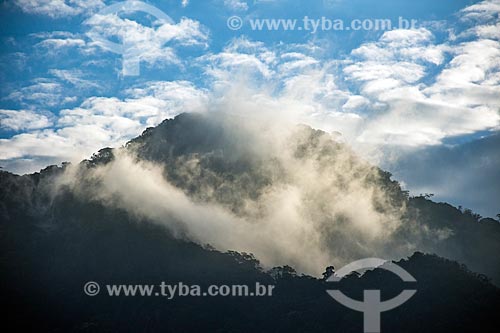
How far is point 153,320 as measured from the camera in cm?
19612

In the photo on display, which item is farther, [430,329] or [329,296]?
[329,296]

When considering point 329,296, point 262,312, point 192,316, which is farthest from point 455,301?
point 192,316

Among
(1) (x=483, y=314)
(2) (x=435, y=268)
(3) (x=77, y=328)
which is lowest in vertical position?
(3) (x=77, y=328)

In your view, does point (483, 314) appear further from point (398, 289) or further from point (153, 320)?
point (153, 320)

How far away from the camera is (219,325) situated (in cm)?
19162

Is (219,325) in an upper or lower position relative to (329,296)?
lower

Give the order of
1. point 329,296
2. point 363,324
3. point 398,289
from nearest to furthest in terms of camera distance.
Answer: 1. point 363,324
2. point 398,289
3. point 329,296

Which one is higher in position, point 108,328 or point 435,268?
point 435,268

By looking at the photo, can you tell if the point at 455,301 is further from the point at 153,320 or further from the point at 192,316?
the point at 153,320

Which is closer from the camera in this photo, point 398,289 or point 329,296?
point 398,289

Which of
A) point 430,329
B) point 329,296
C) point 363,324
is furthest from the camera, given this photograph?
point 329,296

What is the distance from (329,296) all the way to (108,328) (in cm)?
9343

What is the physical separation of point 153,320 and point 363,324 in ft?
284

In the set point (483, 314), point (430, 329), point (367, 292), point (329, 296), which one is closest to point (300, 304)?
point (329, 296)
